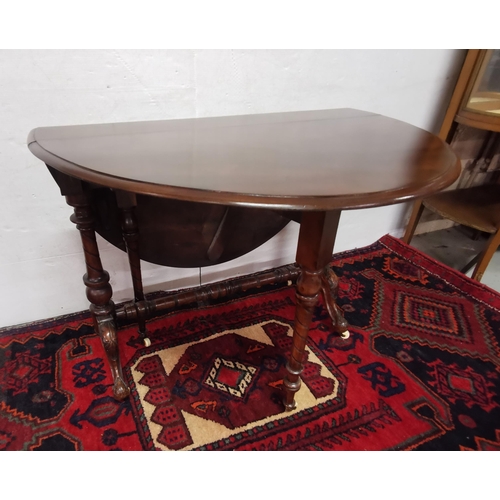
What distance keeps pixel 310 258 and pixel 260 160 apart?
275 mm

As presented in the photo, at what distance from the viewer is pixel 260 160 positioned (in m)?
0.88

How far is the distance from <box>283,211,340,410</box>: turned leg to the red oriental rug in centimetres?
33

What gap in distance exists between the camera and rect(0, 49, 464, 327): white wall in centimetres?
123

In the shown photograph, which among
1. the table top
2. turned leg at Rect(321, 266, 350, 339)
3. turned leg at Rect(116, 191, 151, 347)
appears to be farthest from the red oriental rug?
the table top

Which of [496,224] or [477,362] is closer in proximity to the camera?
[477,362]

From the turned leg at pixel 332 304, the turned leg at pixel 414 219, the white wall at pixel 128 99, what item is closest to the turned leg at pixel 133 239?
the white wall at pixel 128 99

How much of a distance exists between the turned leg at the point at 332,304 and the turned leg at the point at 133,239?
744 mm

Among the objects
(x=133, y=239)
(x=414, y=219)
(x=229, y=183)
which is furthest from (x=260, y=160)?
(x=414, y=219)

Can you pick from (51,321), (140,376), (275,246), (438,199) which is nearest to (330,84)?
(275,246)

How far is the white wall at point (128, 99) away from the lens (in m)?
1.23

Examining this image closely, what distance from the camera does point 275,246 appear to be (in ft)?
6.45

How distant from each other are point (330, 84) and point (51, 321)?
1611 millimetres

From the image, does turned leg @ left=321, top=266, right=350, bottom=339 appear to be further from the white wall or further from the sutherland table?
the white wall
